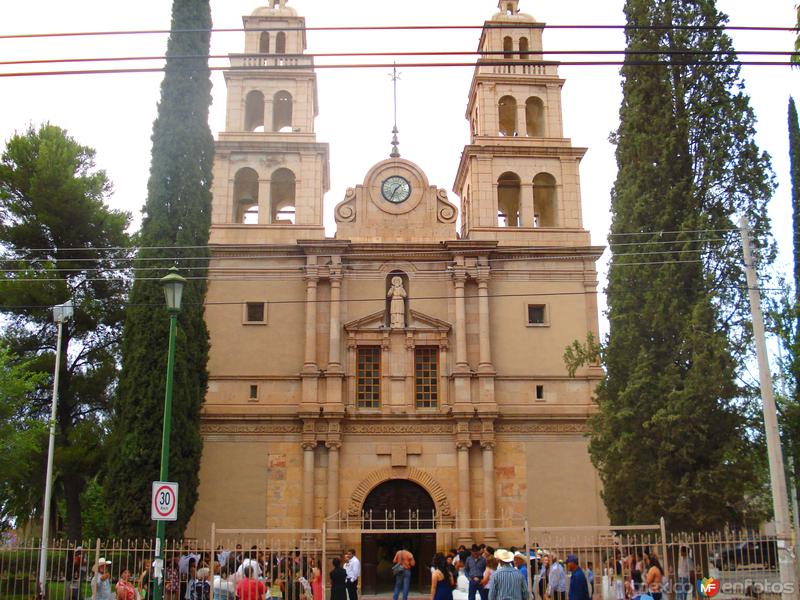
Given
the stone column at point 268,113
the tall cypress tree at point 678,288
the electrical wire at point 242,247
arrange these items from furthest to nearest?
the stone column at point 268,113 → the electrical wire at point 242,247 → the tall cypress tree at point 678,288

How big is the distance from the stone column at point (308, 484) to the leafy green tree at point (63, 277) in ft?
22.1

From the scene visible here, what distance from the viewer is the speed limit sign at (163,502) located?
1473 cm

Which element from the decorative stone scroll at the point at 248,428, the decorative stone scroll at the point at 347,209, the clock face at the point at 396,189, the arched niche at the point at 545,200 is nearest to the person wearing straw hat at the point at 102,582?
the decorative stone scroll at the point at 248,428

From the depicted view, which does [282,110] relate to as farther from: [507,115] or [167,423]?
[167,423]

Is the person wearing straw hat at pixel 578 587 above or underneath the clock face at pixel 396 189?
underneath

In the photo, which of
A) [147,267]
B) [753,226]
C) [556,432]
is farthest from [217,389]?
[753,226]

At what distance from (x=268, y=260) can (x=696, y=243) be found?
15.3 meters

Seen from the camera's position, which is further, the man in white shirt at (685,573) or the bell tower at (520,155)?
the bell tower at (520,155)

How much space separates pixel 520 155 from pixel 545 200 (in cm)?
233

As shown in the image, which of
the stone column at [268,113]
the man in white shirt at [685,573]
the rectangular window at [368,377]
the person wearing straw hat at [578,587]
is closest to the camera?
the person wearing straw hat at [578,587]

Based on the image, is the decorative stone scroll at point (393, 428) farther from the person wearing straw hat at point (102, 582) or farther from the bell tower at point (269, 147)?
the person wearing straw hat at point (102, 582)

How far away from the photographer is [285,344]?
31016 mm

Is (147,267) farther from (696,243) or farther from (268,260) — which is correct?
(696,243)

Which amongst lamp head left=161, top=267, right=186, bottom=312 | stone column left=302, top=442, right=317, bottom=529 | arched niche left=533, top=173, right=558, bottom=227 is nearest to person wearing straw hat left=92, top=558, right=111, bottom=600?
lamp head left=161, top=267, right=186, bottom=312
